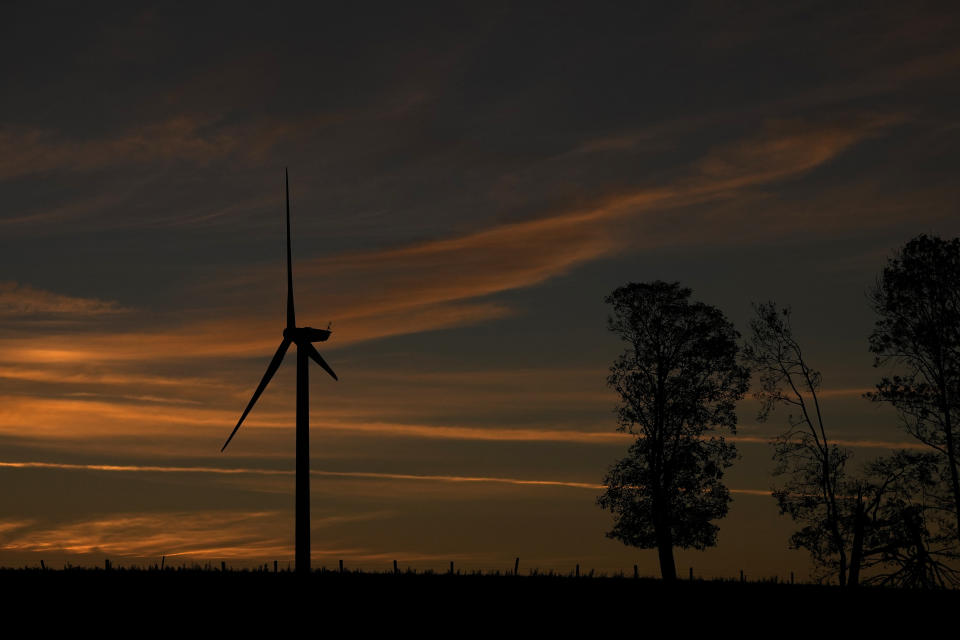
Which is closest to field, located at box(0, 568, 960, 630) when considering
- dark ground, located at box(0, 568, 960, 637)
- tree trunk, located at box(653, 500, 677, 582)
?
dark ground, located at box(0, 568, 960, 637)

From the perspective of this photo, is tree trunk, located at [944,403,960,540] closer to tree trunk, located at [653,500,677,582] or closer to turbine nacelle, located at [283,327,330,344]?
tree trunk, located at [653,500,677,582]

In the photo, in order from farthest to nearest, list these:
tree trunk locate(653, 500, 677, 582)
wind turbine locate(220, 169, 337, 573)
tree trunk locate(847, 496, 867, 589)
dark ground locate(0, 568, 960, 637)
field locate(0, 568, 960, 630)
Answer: tree trunk locate(653, 500, 677, 582), tree trunk locate(847, 496, 867, 589), wind turbine locate(220, 169, 337, 573), field locate(0, 568, 960, 630), dark ground locate(0, 568, 960, 637)

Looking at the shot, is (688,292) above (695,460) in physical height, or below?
above

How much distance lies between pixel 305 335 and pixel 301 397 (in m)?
5.94

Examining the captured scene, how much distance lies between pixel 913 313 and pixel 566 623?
93.6 ft

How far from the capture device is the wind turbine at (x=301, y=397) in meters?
53.7

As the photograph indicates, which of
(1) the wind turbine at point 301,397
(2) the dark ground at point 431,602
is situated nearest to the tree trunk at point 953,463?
(2) the dark ground at point 431,602

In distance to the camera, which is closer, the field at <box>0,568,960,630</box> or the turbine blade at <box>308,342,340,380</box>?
the field at <box>0,568,960,630</box>

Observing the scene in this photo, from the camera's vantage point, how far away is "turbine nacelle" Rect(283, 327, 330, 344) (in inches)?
2431

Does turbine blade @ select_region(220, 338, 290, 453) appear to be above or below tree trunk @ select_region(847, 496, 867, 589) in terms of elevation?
above

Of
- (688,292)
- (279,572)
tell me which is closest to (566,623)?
(279,572)

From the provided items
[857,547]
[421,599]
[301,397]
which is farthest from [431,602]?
[857,547]

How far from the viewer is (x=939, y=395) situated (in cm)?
5769

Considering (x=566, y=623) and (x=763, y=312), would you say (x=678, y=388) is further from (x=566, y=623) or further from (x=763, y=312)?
(x=566, y=623)
